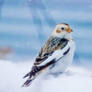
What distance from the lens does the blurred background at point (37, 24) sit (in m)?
1.90

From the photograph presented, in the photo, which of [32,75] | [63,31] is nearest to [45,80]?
[32,75]

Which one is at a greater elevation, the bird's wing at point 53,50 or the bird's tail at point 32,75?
the bird's wing at point 53,50

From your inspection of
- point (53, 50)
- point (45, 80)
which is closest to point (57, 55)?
point (53, 50)

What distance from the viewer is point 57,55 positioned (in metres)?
1.87

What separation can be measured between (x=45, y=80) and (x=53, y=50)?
147mm

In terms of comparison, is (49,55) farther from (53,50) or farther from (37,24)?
(37,24)

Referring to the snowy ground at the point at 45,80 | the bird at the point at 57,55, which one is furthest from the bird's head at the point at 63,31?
the snowy ground at the point at 45,80

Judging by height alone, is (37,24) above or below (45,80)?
above

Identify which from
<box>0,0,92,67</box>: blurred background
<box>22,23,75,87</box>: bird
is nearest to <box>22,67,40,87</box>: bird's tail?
<box>22,23,75,87</box>: bird

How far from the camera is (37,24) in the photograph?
2.00 metres

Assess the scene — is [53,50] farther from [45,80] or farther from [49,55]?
[45,80]

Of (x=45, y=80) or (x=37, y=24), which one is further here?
(x=37, y=24)

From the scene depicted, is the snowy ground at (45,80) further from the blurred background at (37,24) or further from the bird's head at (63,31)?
the bird's head at (63,31)

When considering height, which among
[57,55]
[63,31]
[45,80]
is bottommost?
[45,80]
